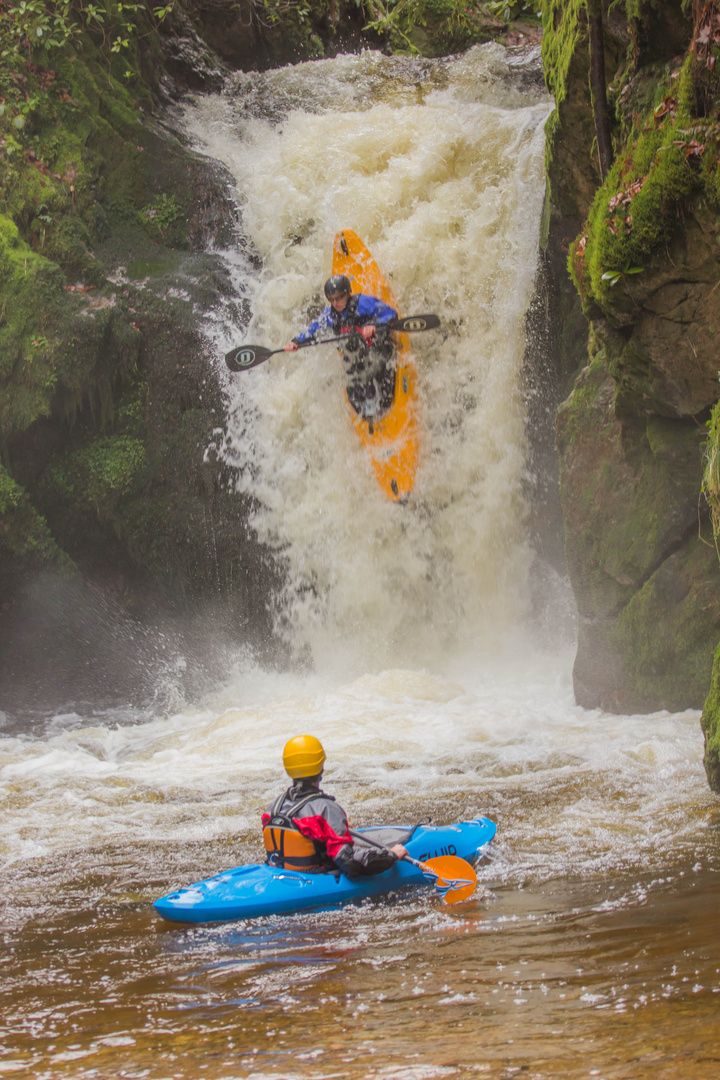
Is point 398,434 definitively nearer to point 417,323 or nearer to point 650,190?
point 417,323

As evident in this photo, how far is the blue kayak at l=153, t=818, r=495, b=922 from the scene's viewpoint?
294cm

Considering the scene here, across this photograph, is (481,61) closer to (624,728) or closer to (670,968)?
(624,728)

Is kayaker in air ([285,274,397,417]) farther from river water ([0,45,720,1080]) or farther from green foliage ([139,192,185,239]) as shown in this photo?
green foliage ([139,192,185,239])

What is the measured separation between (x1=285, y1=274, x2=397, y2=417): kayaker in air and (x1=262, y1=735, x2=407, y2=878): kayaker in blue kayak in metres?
5.71

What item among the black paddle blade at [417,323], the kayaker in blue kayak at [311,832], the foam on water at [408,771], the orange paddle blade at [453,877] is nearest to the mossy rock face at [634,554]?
the foam on water at [408,771]

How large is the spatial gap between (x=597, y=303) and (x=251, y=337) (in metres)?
4.59

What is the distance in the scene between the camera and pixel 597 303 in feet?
18.7

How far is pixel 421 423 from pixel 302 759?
578 cm

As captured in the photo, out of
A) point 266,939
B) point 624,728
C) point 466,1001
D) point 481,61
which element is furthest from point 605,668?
point 481,61

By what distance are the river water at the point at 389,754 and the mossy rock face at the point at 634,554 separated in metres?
0.40

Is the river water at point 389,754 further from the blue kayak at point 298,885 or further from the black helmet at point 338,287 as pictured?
the black helmet at point 338,287

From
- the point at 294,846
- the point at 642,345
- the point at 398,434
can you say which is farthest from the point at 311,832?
the point at 398,434

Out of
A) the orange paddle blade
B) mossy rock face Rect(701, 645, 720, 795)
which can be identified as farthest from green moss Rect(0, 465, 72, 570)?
mossy rock face Rect(701, 645, 720, 795)

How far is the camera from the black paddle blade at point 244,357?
8.62 metres
